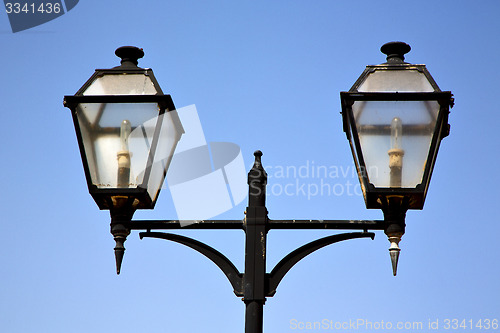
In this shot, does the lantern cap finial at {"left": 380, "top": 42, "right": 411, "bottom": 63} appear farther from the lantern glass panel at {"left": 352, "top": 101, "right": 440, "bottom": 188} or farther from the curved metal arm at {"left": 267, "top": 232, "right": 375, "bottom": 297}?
the curved metal arm at {"left": 267, "top": 232, "right": 375, "bottom": 297}

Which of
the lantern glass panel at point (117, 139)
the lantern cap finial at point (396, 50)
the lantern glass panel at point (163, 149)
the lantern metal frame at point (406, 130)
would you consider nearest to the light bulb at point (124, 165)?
the lantern glass panel at point (117, 139)

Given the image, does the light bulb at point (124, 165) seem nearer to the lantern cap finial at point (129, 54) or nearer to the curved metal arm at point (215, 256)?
the curved metal arm at point (215, 256)

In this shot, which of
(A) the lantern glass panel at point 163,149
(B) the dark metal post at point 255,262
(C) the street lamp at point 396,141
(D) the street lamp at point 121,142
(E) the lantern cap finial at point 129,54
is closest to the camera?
(B) the dark metal post at point 255,262

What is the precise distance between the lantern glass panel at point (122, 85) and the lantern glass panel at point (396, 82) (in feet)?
3.99

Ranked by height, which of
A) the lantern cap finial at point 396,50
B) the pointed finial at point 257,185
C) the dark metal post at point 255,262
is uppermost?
the lantern cap finial at point 396,50

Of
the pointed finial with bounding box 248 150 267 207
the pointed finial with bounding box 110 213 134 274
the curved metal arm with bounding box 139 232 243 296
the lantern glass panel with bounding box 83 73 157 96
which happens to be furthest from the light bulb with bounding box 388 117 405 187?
the pointed finial with bounding box 110 213 134 274

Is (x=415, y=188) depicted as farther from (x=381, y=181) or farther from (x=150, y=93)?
(x=150, y=93)

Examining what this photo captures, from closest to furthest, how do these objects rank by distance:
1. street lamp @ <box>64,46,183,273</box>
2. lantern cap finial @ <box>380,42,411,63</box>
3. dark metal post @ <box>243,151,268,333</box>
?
dark metal post @ <box>243,151,268,333</box> < street lamp @ <box>64,46,183,273</box> < lantern cap finial @ <box>380,42,411,63</box>

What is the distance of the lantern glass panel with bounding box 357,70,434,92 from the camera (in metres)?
4.60

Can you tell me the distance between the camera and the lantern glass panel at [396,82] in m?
4.60

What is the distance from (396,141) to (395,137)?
0.02 metres

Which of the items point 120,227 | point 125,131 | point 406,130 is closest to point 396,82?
point 406,130

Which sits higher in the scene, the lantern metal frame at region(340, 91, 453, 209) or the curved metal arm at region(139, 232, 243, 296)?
the lantern metal frame at region(340, 91, 453, 209)

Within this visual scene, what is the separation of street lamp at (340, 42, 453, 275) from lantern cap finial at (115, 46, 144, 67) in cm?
132
